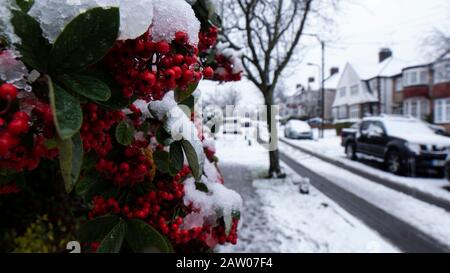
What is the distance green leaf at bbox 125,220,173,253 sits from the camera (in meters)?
1.13

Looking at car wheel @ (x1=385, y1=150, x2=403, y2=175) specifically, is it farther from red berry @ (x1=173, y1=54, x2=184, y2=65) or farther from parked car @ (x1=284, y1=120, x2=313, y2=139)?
parked car @ (x1=284, y1=120, x2=313, y2=139)

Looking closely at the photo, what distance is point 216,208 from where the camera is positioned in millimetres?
1618

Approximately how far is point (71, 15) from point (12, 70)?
164 mm

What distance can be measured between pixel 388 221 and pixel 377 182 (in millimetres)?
3298

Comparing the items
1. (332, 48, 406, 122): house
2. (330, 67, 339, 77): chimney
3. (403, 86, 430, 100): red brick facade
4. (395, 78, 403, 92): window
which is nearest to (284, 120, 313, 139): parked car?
(403, 86, 430, 100): red brick facade

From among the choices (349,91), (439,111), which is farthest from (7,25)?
(349,91)

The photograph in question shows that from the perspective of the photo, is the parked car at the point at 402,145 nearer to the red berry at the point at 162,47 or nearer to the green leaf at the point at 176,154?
the green leaf at the point at 176,154

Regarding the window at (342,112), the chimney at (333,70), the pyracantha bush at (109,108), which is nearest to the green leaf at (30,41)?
the pyracantha bush at (109,108)

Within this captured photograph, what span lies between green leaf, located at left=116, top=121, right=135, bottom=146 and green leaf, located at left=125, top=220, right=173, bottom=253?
0.30 meters

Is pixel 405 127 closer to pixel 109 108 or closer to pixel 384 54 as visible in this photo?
pixel 109 108

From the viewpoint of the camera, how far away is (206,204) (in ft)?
5.17

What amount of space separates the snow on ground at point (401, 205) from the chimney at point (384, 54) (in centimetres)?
2708

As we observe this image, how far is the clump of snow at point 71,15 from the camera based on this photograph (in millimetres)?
669
